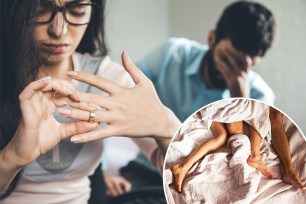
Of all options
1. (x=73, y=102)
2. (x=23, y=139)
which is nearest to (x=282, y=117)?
(x=73, y=102)

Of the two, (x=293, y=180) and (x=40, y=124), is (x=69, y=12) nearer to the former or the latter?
(x=40, y=124)

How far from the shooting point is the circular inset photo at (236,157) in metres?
1.10

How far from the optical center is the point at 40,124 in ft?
A: 3.41

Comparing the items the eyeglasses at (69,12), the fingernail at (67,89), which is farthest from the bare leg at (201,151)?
the eyeglasses at (69,12)

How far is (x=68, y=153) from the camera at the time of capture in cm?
112

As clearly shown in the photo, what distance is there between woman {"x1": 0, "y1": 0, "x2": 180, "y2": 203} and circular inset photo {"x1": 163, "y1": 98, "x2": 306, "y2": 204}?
71 millimetres

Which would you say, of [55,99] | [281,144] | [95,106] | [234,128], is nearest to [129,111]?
[95,106]

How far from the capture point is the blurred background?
3.63 feet

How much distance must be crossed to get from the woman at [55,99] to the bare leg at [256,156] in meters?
0.20

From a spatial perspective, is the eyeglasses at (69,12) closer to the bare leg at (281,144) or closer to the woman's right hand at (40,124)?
the woman's right hand at (40,124)

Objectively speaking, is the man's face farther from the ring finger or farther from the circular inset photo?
the ring finger

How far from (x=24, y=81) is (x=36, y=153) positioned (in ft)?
0.61

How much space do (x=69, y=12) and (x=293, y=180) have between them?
73cm

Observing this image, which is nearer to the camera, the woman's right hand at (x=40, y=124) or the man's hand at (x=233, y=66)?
the woman's right hand at (x=40, y=124)
